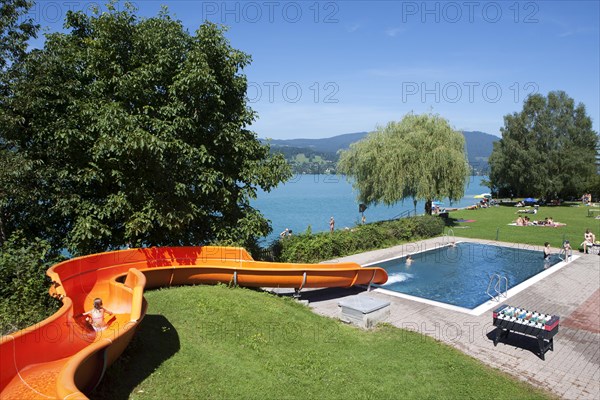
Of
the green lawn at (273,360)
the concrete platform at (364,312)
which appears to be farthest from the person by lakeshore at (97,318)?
the concrete platform at (364,312)

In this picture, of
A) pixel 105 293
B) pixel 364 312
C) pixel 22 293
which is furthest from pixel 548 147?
pixel 22 293

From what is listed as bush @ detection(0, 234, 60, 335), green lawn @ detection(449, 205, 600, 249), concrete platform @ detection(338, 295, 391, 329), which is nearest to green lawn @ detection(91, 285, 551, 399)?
concrete platform @ detection(338, 295, 391, 329)

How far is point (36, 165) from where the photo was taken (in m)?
12.2

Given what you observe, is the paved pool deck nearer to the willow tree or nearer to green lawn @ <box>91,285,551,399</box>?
green lawn @ <box>91,285,551,399</box>

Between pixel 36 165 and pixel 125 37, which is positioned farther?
pixel 125 37

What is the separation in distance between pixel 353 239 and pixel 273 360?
14944 millimetres

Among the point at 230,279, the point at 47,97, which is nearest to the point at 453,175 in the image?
the point at 230,279

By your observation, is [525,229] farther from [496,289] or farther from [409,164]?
[496,289]

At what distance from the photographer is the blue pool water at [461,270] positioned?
640 inches

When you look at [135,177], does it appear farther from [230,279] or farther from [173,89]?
[230,279]

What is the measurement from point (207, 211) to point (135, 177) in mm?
2857

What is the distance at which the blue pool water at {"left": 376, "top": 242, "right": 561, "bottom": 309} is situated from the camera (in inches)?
640

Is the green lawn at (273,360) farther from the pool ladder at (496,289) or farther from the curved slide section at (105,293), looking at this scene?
the pool ladder at (496,289)

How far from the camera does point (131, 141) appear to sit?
38.9ft
